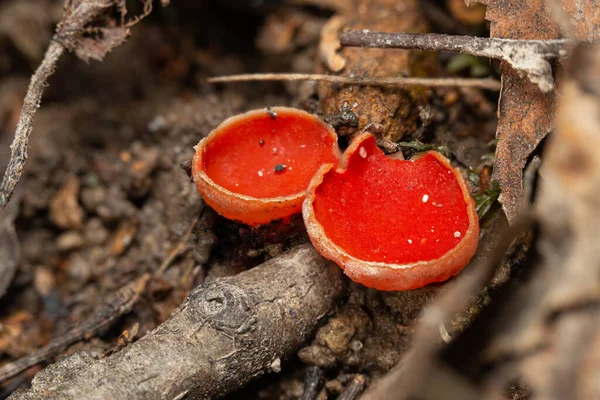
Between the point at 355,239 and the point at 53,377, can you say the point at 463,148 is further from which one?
the point at 53,377

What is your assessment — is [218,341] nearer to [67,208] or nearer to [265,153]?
[265,153]

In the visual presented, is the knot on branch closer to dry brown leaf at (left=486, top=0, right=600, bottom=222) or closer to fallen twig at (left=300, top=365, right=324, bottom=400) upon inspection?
fallen twig at (left=300, top=365, right=324, bottom=400)

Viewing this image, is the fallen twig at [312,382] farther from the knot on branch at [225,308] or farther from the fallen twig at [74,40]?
the fallen twig at [74,40]

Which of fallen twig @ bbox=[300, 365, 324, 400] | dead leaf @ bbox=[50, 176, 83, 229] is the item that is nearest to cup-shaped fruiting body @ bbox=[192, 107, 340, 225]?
fallen twig @ bbox=[300, 365, 324, 400]

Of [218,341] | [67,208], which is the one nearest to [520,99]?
[218,341]

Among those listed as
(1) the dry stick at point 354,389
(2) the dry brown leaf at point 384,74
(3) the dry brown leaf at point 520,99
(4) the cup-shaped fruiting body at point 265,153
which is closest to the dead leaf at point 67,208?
(4) the cup-shaped fruiting body at point 265,153

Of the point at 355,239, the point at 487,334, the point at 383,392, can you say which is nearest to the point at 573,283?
the point at 487,334

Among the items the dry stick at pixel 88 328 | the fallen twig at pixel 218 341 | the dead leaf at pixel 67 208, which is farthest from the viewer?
the dead leaf at pixel 67 208
